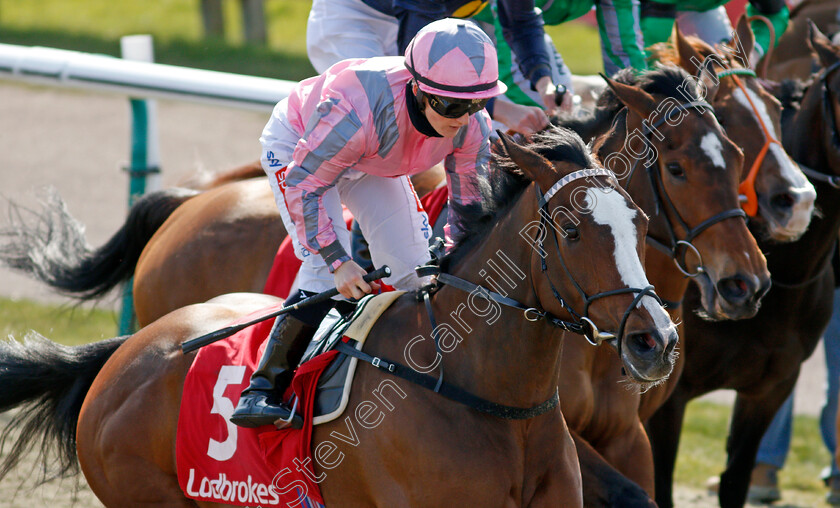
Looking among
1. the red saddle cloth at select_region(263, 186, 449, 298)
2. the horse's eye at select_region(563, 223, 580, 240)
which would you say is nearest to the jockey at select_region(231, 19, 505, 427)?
the horse's eye at select_region(563, 223, 580, 240)

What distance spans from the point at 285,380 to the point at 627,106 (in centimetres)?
168

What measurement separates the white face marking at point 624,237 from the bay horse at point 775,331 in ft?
6.67

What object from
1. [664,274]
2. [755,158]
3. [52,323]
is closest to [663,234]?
[664,274]

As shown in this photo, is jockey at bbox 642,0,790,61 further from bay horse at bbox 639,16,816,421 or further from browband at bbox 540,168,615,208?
browband at bbox 540,168,615,208

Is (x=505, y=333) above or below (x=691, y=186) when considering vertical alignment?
above

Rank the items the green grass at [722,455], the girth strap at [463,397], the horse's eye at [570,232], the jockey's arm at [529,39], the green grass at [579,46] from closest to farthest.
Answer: the horse's eye at [570,232] < the girth strap at [463,397] < the jockey's arm at [529,39] < the green grass at [722,455] < the green grass at [579,46]

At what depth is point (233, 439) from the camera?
10.8ft

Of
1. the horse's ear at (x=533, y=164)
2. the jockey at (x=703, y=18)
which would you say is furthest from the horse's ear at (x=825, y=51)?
the horse's ear at (x=533, y=164)

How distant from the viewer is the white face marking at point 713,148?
3.71 metres

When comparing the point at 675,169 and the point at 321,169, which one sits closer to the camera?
the point at 321,169

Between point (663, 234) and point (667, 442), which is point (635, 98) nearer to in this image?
point (663, 234)

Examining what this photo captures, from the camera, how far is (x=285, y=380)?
3.26m

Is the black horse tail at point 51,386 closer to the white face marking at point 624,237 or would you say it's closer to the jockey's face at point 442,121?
the jockey's face at point 442,121

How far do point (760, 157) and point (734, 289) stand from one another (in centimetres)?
80
